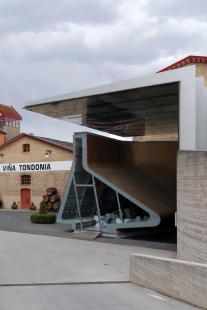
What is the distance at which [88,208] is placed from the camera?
1906cm

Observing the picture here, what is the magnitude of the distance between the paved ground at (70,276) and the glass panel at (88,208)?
4.87ft

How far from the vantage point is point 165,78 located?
12727 mm

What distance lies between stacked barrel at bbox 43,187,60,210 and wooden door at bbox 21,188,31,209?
2951 mm

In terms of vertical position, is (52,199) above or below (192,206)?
below

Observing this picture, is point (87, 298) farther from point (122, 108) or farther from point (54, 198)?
point (54, 198)

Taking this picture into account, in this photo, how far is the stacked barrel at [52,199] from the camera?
28.3m

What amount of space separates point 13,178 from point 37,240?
Answer: 17291mm

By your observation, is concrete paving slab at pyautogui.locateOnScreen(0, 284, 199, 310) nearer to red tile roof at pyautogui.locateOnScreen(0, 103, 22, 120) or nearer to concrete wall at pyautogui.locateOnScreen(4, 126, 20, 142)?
concrete wall at pyautogui.locateOnScreen(4, 126, 20, 142)

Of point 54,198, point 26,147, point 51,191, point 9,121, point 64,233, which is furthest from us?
point 9,121

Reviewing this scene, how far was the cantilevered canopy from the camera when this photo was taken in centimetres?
1439

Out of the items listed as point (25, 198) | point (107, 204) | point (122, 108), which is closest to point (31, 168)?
point (25, 198)

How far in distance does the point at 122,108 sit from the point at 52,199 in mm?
13206

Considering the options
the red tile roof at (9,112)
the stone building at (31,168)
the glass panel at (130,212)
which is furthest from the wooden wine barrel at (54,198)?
the red tile roof at (9,112)

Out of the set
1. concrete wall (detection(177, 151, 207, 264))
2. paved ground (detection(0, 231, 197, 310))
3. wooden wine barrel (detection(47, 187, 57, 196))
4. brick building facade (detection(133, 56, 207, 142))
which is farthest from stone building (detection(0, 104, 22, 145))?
concrete wall (detection(177, 151, 207, 264))
